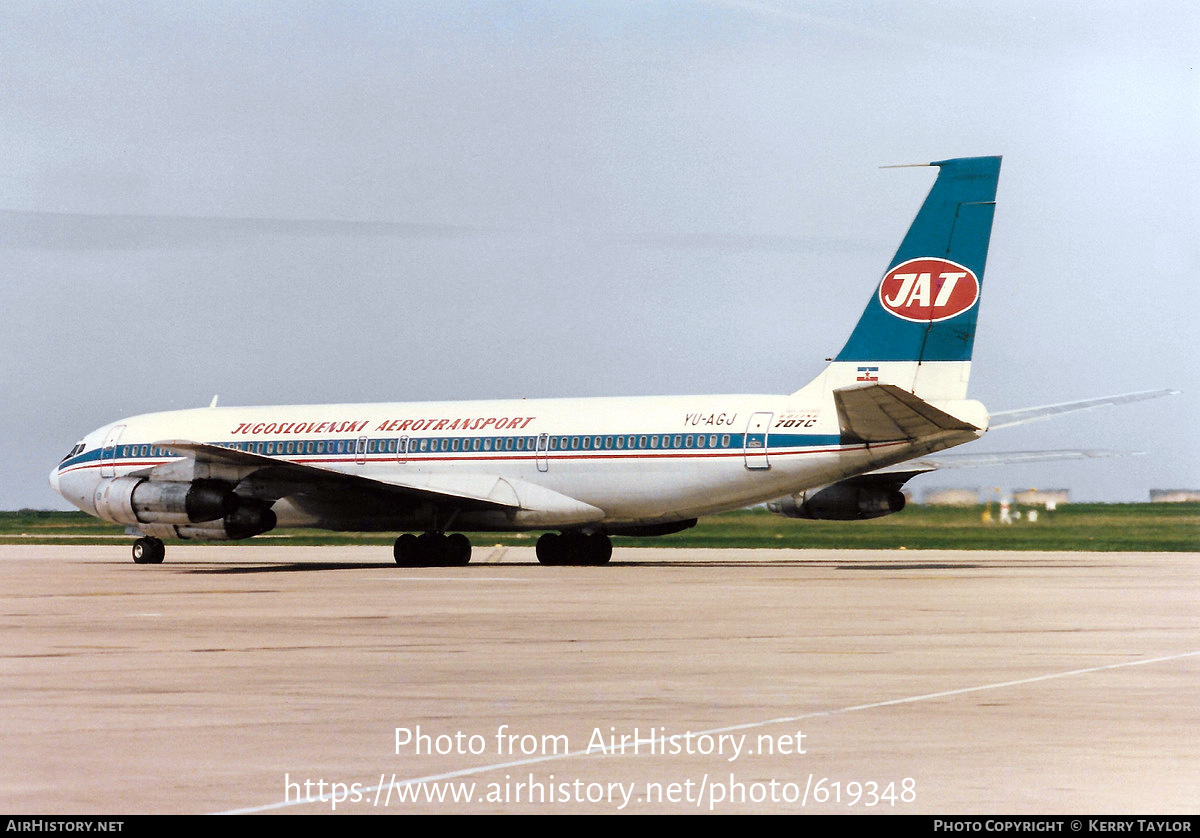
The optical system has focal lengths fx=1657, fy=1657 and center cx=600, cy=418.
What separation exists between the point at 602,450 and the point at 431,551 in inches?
218

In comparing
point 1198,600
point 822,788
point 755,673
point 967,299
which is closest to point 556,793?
point 822,788

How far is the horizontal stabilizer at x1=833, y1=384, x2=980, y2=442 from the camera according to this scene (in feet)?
104

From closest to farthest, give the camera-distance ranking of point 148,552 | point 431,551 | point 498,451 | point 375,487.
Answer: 1. point 375,487
2. point 498,451
3. point 431,551
4. point 148,552

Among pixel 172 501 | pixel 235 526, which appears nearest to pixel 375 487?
pixel 235 526

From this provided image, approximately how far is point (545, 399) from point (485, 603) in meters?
14.6

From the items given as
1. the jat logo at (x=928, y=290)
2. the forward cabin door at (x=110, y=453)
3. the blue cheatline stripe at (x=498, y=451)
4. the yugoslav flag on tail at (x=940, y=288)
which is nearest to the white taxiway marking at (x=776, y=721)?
the yugoslav flag on tail at (x=940, y=288)

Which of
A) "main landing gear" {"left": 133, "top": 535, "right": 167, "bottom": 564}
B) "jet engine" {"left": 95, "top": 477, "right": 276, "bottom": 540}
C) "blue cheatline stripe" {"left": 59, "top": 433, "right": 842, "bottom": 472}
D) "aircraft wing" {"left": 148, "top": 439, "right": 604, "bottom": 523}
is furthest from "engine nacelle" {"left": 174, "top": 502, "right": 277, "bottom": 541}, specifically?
"main landing gear" {"left": 133, "top": 535, "right": 167, "bottom": 564}

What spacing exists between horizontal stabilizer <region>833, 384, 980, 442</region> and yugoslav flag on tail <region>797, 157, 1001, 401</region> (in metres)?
0.81

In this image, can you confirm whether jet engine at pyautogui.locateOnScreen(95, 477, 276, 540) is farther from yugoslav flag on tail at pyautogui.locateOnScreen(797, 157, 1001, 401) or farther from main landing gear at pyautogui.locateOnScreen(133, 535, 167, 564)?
yugoslav flag on tail at pyautogui.locateOnScreen(797, 157, 1001, 401)

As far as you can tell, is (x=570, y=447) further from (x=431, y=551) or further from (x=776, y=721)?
(x=776, y=721)

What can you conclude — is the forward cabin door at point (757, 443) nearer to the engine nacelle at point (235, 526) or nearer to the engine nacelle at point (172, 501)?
the engine nacelle at point (235, 526)

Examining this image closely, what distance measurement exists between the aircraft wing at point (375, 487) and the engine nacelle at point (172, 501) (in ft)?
1.79

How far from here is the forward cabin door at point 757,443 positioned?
34.8 meters

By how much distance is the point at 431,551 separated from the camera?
39.8m
